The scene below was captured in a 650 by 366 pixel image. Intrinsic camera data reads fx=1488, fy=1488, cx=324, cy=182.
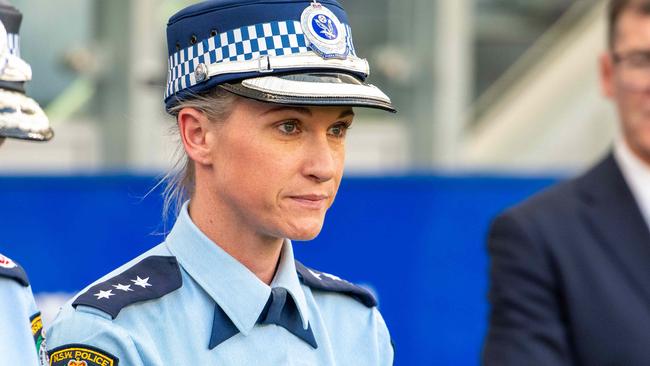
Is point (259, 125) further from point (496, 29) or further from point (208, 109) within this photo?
point (496, 29)

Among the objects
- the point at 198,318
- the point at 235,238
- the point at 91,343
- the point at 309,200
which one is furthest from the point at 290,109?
the point at 91,343

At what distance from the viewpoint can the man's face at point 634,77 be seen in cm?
305

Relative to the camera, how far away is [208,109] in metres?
2.41

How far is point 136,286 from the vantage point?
7.80 ft

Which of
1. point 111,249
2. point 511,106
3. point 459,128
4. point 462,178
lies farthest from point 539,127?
point 111,249

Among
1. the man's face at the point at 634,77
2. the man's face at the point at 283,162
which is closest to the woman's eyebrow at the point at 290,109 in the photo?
the man's face at the point at 283,162

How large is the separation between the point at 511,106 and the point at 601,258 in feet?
14.0

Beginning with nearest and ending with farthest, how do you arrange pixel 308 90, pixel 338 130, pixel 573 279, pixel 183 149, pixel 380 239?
1. pixel 308 90
2. pixel 338 130
3. pixel 183 149
4. pixel 573 279
5. pixel 380 239

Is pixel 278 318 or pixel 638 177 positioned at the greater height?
pixel 638 177

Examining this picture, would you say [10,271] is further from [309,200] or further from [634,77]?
[634,77]

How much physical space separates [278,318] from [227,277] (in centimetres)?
11

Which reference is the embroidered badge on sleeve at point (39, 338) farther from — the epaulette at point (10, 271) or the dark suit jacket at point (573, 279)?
the dark suit jacket at point (573, 279)

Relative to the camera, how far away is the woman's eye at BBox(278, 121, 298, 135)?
93.2 inches

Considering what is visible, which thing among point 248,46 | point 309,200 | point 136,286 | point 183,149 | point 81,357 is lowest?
point 81,357
